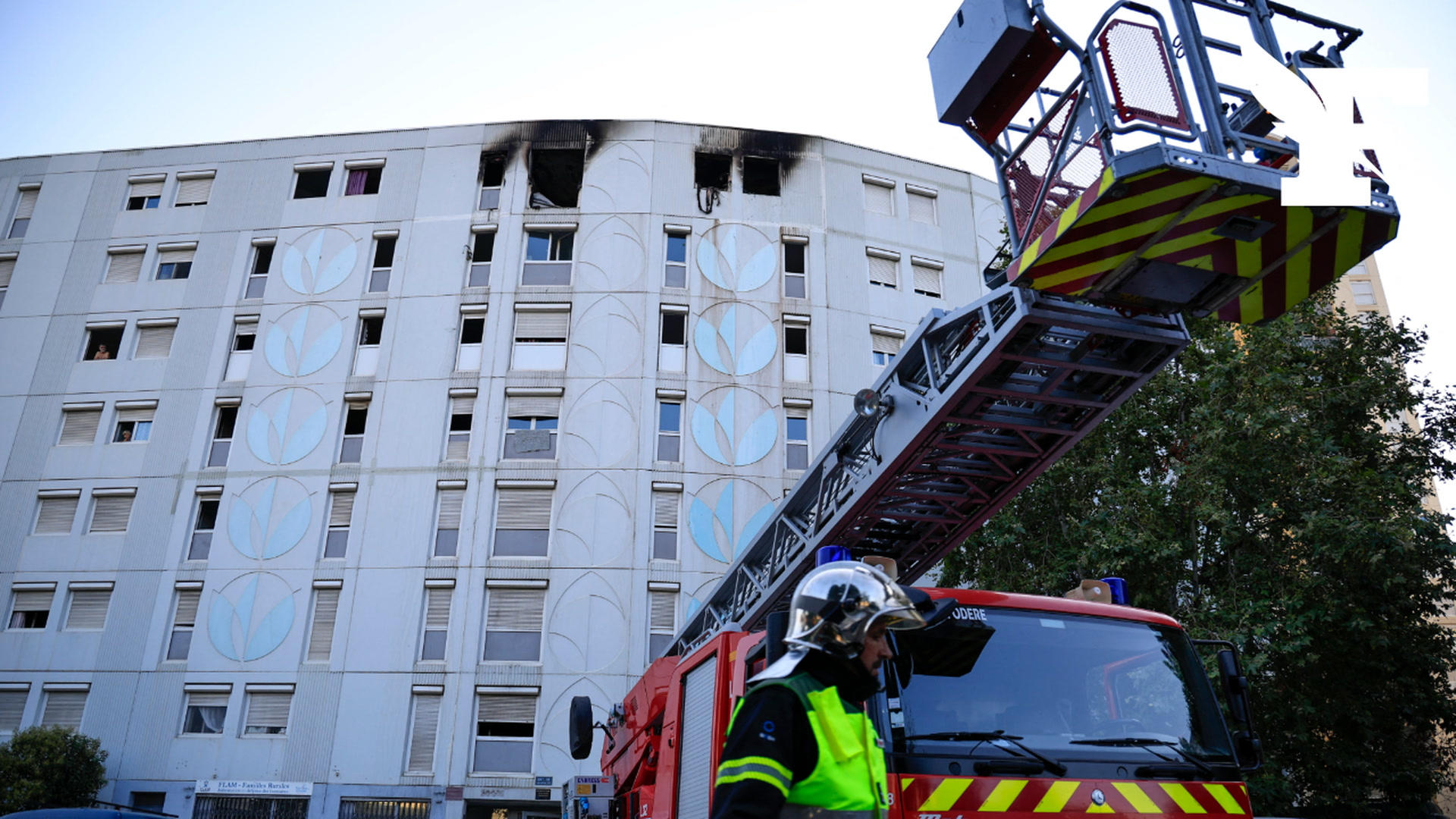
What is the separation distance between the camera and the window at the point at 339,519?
2127cm

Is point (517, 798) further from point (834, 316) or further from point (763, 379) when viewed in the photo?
point (834, 316)

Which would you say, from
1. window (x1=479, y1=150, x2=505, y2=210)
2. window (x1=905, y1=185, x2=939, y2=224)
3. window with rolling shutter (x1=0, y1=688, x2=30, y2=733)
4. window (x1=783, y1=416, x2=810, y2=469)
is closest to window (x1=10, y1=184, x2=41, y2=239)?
window with rolling shutter (x1=0, y1=688, x2=30, y2=733)

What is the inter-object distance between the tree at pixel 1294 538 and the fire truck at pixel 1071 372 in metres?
8.34

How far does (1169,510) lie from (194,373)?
21829 mm

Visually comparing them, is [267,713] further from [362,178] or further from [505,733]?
[362,178]

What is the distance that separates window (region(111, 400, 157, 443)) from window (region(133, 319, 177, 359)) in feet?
4.50

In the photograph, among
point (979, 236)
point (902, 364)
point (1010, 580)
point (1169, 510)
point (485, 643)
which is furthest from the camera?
point (979, 236)

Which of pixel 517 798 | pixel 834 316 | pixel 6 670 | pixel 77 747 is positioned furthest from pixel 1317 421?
pixel 6 670

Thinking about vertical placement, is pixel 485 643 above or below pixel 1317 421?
below

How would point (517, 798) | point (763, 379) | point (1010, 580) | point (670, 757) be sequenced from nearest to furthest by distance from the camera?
point (670, 757)
point (1010, 580)
point (517, 798)
point (763, 379)

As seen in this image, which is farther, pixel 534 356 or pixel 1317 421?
pixel 534 356

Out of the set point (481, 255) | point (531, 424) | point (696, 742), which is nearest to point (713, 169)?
point (481, 255)

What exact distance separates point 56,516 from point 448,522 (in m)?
9.81

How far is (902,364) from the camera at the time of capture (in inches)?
269
